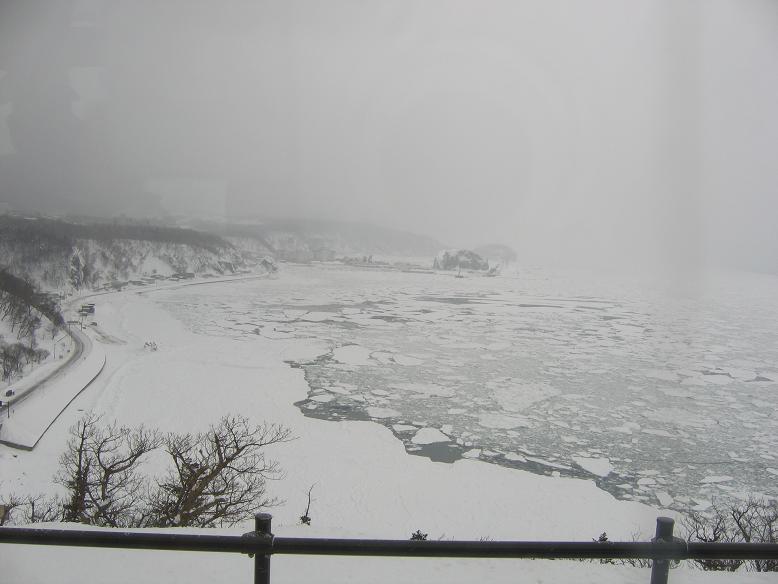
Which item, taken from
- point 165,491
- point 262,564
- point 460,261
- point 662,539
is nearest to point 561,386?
point 165,491

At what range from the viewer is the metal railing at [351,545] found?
1393 millimetres

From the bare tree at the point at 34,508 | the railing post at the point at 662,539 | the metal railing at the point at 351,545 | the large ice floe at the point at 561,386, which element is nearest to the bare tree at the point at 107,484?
the bare tree at the point at 34,508

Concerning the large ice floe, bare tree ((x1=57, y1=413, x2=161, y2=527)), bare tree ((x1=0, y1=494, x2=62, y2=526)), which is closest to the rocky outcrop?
the large ice floe

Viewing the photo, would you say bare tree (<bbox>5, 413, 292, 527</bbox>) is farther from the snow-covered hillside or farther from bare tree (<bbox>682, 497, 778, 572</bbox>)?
the snow-covered hillside

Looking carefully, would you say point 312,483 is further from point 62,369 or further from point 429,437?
point 62,369

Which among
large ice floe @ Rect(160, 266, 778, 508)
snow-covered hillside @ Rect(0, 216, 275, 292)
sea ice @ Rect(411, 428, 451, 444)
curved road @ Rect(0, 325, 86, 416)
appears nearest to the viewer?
large ice floe @ Rect(160, 266, 778, 508)

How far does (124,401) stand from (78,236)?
56415 mm

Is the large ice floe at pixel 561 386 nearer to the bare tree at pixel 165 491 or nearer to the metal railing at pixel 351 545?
the bare tree at pixel 165 491

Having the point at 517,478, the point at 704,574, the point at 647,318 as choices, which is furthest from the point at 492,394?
the point at 647,318

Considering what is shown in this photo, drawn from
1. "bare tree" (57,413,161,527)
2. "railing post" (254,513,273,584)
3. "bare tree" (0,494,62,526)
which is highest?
"railing post" (254,513,273,584)

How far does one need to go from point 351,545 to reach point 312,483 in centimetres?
940

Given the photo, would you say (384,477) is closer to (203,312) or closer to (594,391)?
(594,391)

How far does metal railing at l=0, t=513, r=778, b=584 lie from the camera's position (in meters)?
1.39

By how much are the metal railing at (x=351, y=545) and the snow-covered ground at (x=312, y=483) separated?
3.15 feet
